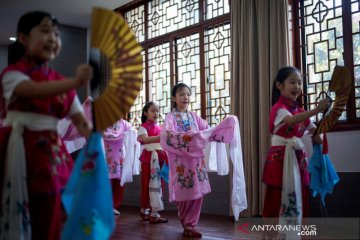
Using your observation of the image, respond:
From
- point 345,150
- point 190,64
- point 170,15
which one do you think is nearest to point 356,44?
→ point 345,150

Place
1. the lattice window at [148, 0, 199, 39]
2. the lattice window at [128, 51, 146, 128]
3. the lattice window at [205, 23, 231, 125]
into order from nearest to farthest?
1. the lattice window at [205, 23, 231, 125]
2. the lattice window at [148, 0, 199, 39]
3. the lattice window at [128, 51, 146, 128]

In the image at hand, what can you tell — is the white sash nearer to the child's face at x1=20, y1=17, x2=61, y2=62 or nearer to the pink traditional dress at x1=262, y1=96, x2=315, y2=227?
the pink traditional dress at x1=262, y1=96, x2=315, y2=227

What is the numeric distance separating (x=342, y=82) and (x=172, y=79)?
11.1ft

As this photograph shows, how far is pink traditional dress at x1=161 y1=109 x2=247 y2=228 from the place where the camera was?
11.2 ft

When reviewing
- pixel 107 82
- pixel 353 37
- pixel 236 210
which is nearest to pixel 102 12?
pixel 107 82

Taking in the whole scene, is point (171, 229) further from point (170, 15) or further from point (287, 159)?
point (170, 15)

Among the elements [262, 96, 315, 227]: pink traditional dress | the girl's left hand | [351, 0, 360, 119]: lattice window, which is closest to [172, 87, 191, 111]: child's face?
[262, 96, 315, 227]: pink traditional dress

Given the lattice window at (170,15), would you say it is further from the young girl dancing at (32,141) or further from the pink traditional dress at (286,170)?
the young girl dancing at (32,141)

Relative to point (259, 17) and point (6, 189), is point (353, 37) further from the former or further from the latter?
point (6, 189)

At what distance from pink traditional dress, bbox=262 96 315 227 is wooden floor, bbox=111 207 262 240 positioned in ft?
2.35

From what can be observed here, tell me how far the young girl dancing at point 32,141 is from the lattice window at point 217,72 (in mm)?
3541

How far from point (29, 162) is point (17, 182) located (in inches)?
Answer: 3.4

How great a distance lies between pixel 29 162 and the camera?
5.31 ft

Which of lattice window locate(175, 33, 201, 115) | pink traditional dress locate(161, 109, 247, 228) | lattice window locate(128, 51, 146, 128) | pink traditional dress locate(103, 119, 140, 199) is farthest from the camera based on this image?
lattice window locate(128, 51, 146, 128)
